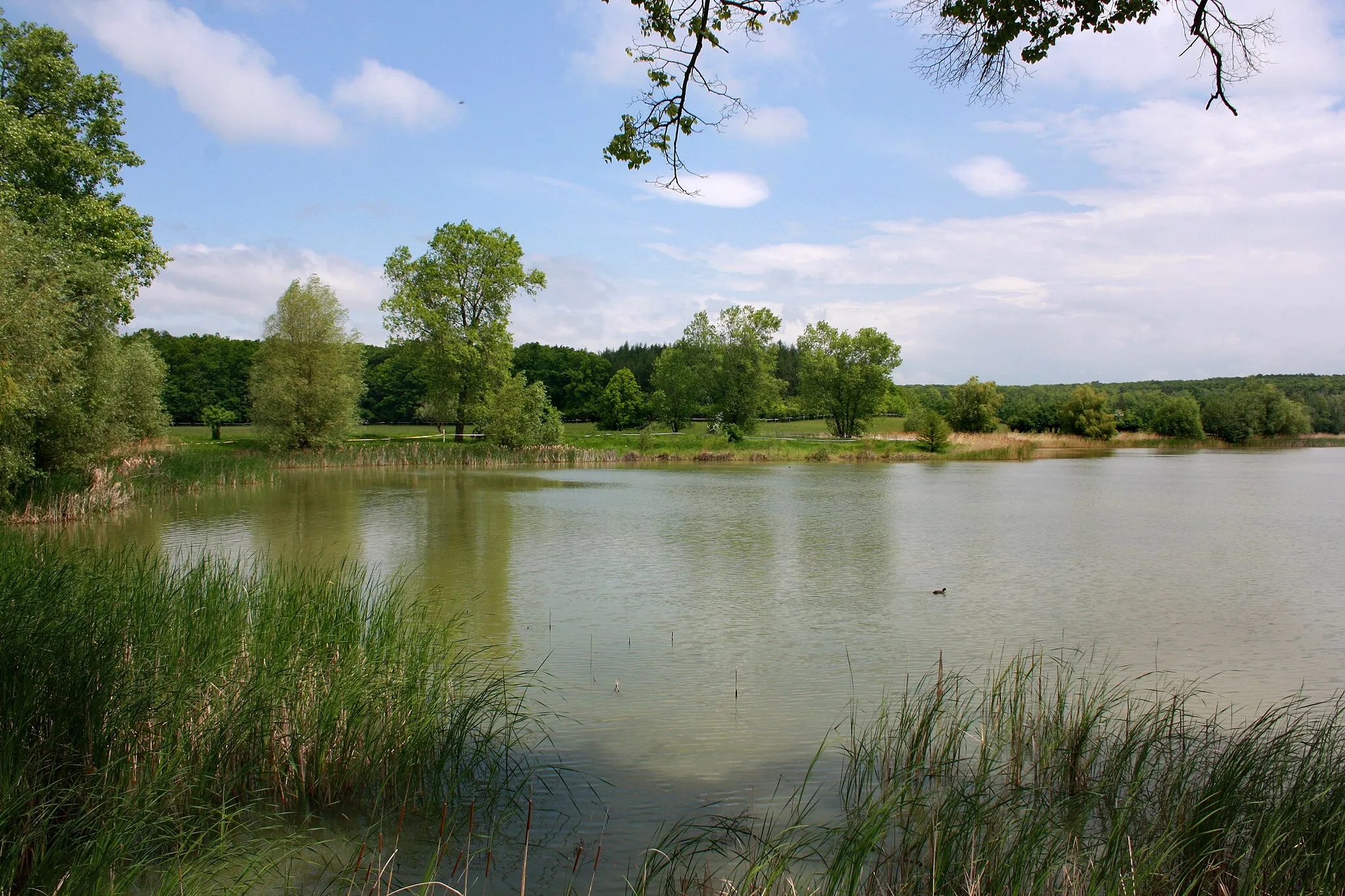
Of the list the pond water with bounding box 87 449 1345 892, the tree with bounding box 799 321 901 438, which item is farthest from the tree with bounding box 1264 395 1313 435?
the pond water with bounding box 87 449 1345 892

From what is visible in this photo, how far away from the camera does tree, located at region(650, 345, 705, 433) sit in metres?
63.7

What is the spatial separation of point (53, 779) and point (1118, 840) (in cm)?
501

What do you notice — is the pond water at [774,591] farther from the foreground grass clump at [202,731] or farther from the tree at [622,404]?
the tree at [622,404]

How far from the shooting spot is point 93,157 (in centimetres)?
2200

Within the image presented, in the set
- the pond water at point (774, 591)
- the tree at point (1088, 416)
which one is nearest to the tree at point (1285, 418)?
the tree at point (1088, 416)

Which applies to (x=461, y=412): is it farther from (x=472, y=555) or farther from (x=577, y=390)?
(x=577, y=390)

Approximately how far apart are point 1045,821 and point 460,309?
152 feet

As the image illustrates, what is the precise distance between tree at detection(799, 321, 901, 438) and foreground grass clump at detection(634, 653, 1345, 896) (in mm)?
52943

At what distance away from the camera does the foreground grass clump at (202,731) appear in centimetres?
370

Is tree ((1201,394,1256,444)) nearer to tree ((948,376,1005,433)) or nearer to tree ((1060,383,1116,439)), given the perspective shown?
tree ((1060,383,1116,439))

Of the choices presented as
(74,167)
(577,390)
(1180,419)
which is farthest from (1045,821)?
(577,390)

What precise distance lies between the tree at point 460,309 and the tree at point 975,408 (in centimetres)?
3106

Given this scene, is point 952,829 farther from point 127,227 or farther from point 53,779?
point 127,227

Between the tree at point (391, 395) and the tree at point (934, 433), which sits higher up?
the tree at point (391, 395)
